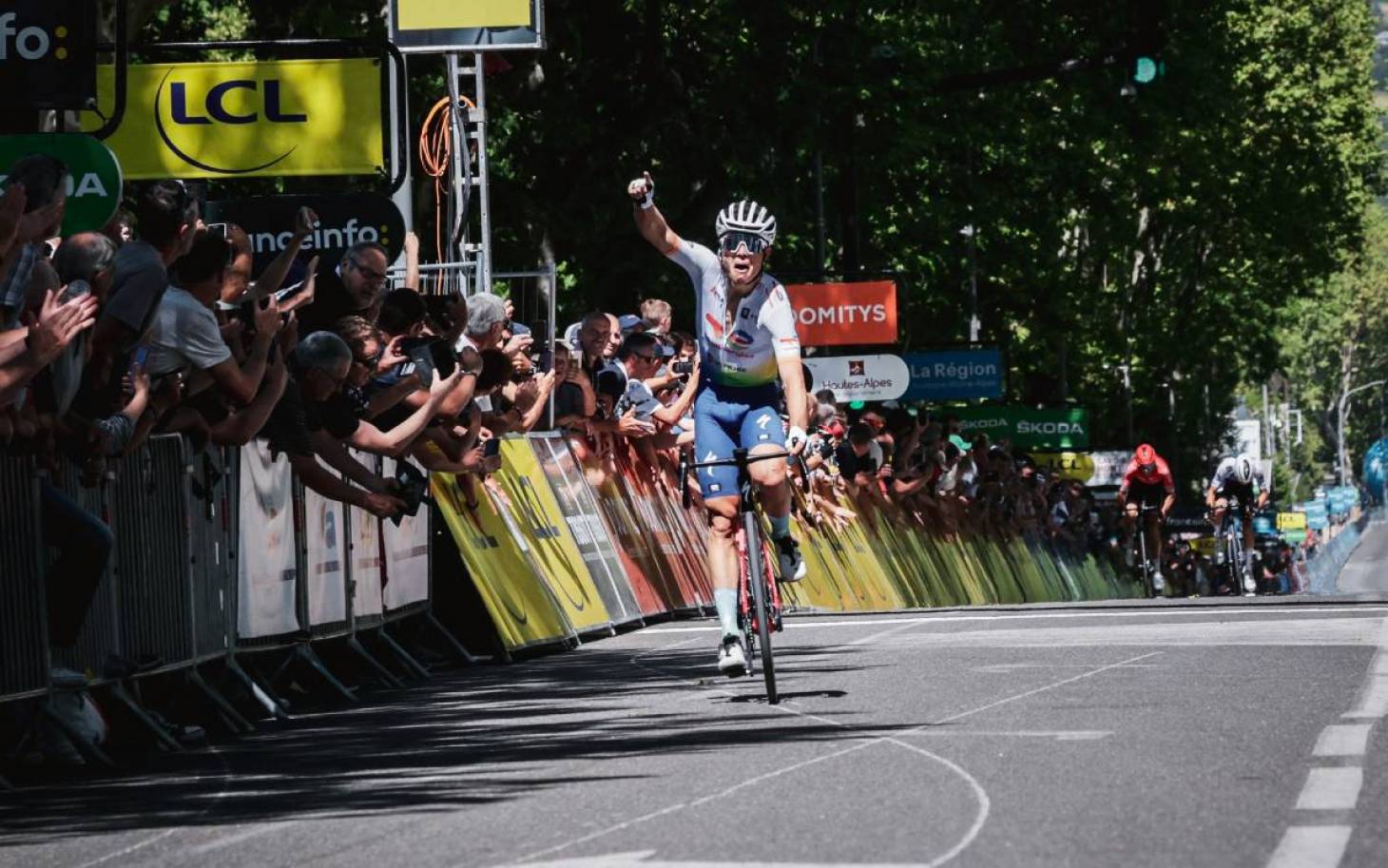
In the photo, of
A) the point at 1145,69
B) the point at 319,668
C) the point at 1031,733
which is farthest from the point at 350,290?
the point at 1145,69

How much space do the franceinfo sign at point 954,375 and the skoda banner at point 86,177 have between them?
23.9 meters

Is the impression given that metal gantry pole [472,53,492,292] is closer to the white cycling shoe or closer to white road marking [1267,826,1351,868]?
the white cycling shoe

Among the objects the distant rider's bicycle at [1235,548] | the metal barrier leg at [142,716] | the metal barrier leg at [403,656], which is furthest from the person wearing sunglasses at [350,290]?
the distant rider's bicycle at [1235,548]

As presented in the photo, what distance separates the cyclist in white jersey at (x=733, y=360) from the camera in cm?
1233

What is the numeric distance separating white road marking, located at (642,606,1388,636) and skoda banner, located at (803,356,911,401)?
11.2 metres

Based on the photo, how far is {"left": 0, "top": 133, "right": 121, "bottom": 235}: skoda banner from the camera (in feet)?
41.1

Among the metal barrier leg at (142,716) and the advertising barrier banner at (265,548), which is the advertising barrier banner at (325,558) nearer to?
the advertising barrier banner at (265,548)

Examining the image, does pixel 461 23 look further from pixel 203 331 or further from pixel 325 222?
pixel 203 331

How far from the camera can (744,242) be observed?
40.6ft

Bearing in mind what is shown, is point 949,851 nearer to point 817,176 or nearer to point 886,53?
point 886,53

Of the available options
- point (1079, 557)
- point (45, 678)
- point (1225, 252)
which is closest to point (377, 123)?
point (45, 678)

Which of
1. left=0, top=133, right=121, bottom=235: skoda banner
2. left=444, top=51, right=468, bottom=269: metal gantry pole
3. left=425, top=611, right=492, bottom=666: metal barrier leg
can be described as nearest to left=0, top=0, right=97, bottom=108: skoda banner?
left=0, top=133, right=121, bottom=235: skoda banner

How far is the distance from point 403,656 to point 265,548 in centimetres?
191

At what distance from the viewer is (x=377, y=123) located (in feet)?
58.3
